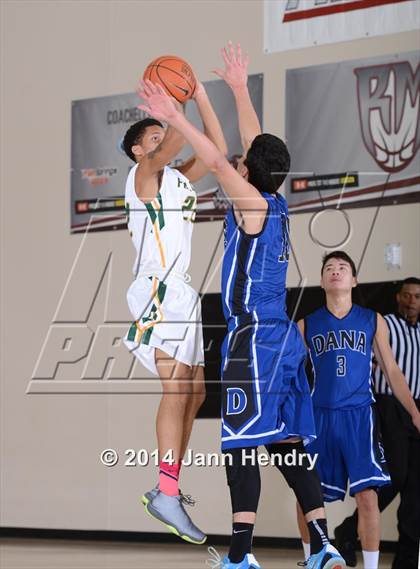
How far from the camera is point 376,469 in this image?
224 inches

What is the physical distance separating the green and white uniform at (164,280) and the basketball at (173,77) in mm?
466

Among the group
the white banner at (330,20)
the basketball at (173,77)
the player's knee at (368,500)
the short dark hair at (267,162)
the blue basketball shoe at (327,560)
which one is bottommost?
the player's knee at (368,500)

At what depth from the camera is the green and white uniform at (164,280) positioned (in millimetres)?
4980

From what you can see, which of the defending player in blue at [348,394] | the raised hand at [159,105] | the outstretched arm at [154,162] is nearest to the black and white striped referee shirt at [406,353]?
the defending player in blue at [348,394]

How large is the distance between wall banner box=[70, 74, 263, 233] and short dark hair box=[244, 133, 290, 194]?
3.08 meters

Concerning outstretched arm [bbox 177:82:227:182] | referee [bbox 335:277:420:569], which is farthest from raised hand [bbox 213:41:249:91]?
referee [bbox 335:277:420:569]

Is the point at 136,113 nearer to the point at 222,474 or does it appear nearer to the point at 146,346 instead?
the point at 222,474

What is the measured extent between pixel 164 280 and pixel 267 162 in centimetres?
85

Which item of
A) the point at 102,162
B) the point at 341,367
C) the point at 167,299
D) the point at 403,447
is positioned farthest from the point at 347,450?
the point at 102,162

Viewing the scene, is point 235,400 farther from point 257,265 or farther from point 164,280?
point 164,280

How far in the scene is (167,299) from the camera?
5.05m

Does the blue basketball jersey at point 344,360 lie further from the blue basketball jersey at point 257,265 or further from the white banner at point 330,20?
the white banner at point 330,20

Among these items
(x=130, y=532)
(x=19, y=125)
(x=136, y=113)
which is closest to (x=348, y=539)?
(x=130, y=532)

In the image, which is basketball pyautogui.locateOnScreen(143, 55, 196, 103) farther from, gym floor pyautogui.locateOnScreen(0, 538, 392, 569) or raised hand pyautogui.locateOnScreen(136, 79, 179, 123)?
gym floor pyautogui.locateOnScreen(0, 538, 392, 569)
